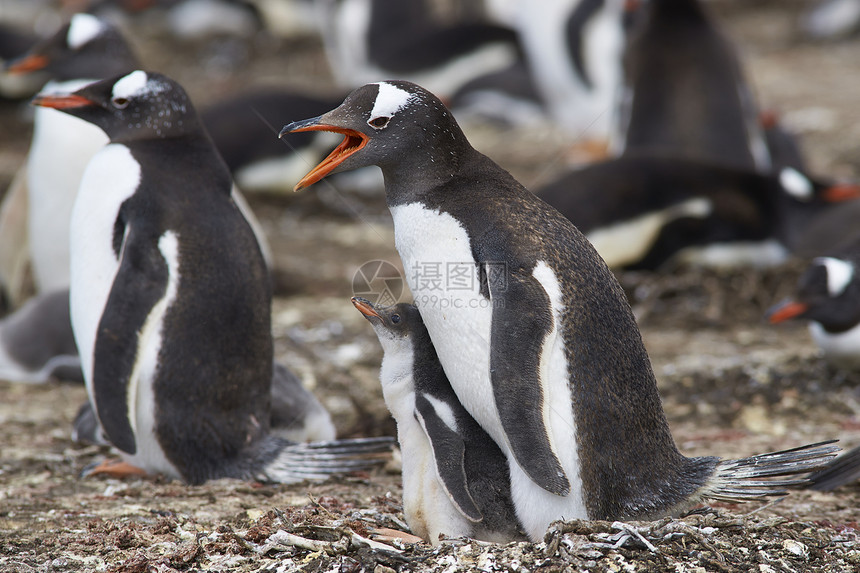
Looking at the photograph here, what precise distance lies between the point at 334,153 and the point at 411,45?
7940 millimetres

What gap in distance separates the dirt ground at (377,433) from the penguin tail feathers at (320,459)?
0.15 ft

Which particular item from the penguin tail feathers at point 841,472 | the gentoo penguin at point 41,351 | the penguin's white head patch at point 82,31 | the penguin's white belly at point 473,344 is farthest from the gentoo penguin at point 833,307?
the penguin's white head patch at point 82,31

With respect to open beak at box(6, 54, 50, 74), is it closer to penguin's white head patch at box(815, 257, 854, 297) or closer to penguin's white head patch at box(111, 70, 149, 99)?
penguin's white head patch at box(111, 70, 149, 99)

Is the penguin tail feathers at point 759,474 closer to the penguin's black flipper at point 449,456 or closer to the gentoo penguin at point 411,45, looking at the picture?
the penguin's black flipper at point 449,456

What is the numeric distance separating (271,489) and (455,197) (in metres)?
1.27

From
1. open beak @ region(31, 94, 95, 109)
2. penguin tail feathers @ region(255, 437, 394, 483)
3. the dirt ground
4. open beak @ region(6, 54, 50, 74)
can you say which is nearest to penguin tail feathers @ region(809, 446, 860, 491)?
the dirt ground

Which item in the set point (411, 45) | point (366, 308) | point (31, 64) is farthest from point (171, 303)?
point (411, 45)

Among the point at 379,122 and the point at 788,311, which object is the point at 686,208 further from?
the point at 379,122

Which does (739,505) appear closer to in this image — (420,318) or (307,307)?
(420,318)

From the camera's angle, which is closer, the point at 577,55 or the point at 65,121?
the point at 65,121

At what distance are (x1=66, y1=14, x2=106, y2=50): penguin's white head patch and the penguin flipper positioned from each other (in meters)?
2.47

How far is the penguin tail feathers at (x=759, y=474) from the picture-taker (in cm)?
289

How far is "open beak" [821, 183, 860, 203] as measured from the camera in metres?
6.60

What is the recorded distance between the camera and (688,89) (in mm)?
7609
